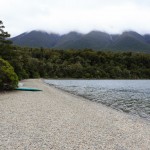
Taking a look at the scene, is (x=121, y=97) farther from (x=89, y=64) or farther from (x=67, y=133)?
(x=89, y=64)

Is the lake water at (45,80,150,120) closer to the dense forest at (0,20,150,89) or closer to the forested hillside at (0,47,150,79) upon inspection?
the dense forest at (0,20,150,89)

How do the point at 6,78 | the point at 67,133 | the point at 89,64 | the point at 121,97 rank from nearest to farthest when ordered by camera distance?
1. the point at 67,133
2. the point at 6,78
3. the point at 121,97
4. the point at 89,64

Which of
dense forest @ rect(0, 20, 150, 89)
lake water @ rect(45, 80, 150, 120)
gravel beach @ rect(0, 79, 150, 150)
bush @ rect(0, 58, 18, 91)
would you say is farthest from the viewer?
dense forest @ rect(0, 20, 150, 89)

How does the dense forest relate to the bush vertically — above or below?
above

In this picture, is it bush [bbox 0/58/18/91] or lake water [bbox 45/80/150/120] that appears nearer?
lake water [bbox 45/80/150/120]

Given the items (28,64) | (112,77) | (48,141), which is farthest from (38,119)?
(112,77)

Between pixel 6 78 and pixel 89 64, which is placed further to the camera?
pixel 89 64

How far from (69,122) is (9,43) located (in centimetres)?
4993

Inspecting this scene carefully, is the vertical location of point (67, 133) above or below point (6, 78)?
below

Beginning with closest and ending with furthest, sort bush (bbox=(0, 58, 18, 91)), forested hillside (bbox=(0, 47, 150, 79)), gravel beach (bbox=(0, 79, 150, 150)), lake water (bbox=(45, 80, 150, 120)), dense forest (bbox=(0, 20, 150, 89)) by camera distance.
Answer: gravel beach (bbox=(0, 79, 150, 150)) → lake water (bbox=(45, 80, 150, 120)) → bush (bbox=(0, 58, 18, 91)) → dense forest (bbox=(0, 20, 150, 89)) → forested hillside (bbox=(0, 47, 150, 79))

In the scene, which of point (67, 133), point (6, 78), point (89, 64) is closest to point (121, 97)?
point (6, 78)

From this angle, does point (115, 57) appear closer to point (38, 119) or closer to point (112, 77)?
point (112, 77)

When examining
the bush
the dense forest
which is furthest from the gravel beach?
the dense forest

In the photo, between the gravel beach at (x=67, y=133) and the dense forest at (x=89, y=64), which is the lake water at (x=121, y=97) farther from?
the dense forest at (x=89, y=64)
